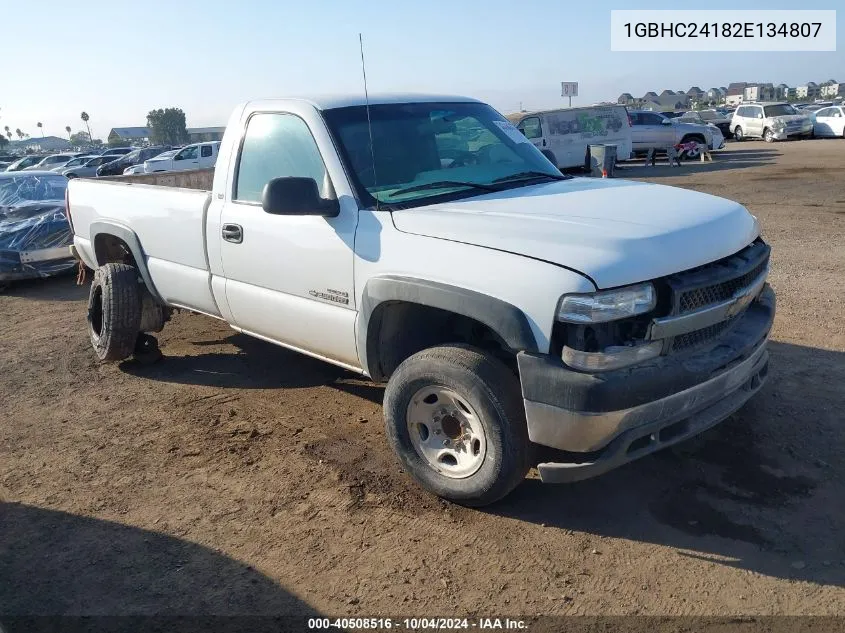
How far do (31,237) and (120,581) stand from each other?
25.1 ft

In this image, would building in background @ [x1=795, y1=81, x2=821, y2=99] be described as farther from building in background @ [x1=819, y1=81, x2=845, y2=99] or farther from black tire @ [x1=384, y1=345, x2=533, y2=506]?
black tire @ [x1=384, y1=345, x2=533, y2=506]

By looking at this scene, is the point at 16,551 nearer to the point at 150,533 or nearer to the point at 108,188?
the point at 150,533

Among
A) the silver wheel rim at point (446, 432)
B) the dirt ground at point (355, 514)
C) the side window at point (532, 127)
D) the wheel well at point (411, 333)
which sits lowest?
the dirt ground at point (355, 514)

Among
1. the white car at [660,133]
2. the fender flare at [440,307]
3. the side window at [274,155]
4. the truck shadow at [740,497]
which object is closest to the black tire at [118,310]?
the side window at [274,155]

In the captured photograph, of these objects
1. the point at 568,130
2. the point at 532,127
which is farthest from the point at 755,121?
the point at 532,127

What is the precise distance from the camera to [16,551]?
3432 mm

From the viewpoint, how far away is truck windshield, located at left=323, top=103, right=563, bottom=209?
3.93 metres

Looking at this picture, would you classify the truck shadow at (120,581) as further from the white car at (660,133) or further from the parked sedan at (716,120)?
the parked sedan at (716,120)

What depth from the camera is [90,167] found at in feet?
102

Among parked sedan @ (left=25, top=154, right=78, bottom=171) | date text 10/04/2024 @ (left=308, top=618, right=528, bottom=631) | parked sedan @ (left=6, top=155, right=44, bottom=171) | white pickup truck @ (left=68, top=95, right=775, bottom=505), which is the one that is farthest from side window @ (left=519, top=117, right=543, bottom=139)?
parked sedan @ (left=6, top=155, right=44, bottom=171)

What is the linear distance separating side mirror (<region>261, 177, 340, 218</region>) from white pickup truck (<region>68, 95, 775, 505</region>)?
0.03ft

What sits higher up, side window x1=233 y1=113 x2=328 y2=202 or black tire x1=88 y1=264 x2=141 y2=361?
side window x1=233 y1=113 x2=328 y2=202

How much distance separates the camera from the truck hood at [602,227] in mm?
2947

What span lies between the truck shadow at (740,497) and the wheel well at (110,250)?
4228mm
